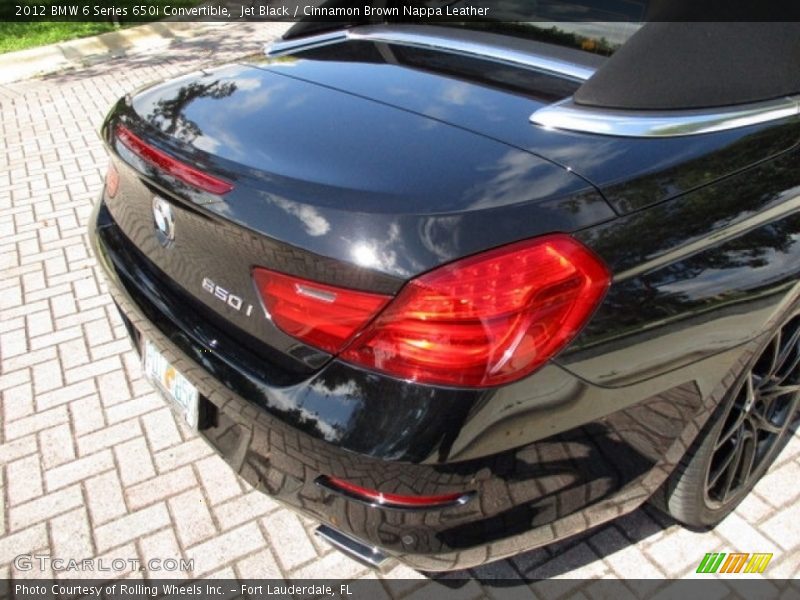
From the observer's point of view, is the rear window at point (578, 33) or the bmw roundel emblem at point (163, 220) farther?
the rear window at point (578, 33)

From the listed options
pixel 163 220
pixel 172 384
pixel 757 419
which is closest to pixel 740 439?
pixel 757 419

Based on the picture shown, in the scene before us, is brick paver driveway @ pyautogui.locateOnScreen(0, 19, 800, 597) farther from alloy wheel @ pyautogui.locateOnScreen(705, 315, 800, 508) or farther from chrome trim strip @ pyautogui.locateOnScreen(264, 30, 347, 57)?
chrome trim strip @ pyautogui.locateOnScreen(264, 30, 347, 57)

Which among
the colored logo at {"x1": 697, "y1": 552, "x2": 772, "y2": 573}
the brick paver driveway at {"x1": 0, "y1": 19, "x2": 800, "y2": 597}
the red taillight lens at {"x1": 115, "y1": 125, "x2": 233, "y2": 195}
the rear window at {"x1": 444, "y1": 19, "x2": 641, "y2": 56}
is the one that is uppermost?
the rear window at {"x1": 444, "y1": 19, "x2": 641, "y2": 56}

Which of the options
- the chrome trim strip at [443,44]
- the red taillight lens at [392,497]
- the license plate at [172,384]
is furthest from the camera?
the chrome trim strip at [443,44]

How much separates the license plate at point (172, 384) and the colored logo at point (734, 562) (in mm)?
1617

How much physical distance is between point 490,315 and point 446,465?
0.32 m

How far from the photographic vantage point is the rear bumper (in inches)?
51.6

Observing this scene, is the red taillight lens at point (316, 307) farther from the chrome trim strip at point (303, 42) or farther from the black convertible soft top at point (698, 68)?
the chrome trim strip at point (303, 42)

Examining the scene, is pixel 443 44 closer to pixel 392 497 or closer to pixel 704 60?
pixel 704 60

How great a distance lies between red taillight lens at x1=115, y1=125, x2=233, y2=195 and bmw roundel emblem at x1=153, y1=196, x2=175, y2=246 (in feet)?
0.31

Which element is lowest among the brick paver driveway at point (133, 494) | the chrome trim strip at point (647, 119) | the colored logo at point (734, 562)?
the brick paver driveway at point (133, 494)

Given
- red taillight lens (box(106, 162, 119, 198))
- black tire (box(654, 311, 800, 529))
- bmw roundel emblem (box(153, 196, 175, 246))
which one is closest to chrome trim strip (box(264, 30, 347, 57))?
red taillight lens (box(106, 162, 119, 198))

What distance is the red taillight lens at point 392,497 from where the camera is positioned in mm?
1335

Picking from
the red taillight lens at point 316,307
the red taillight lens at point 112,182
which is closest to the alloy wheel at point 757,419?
the red taillight lens at point 316,307
